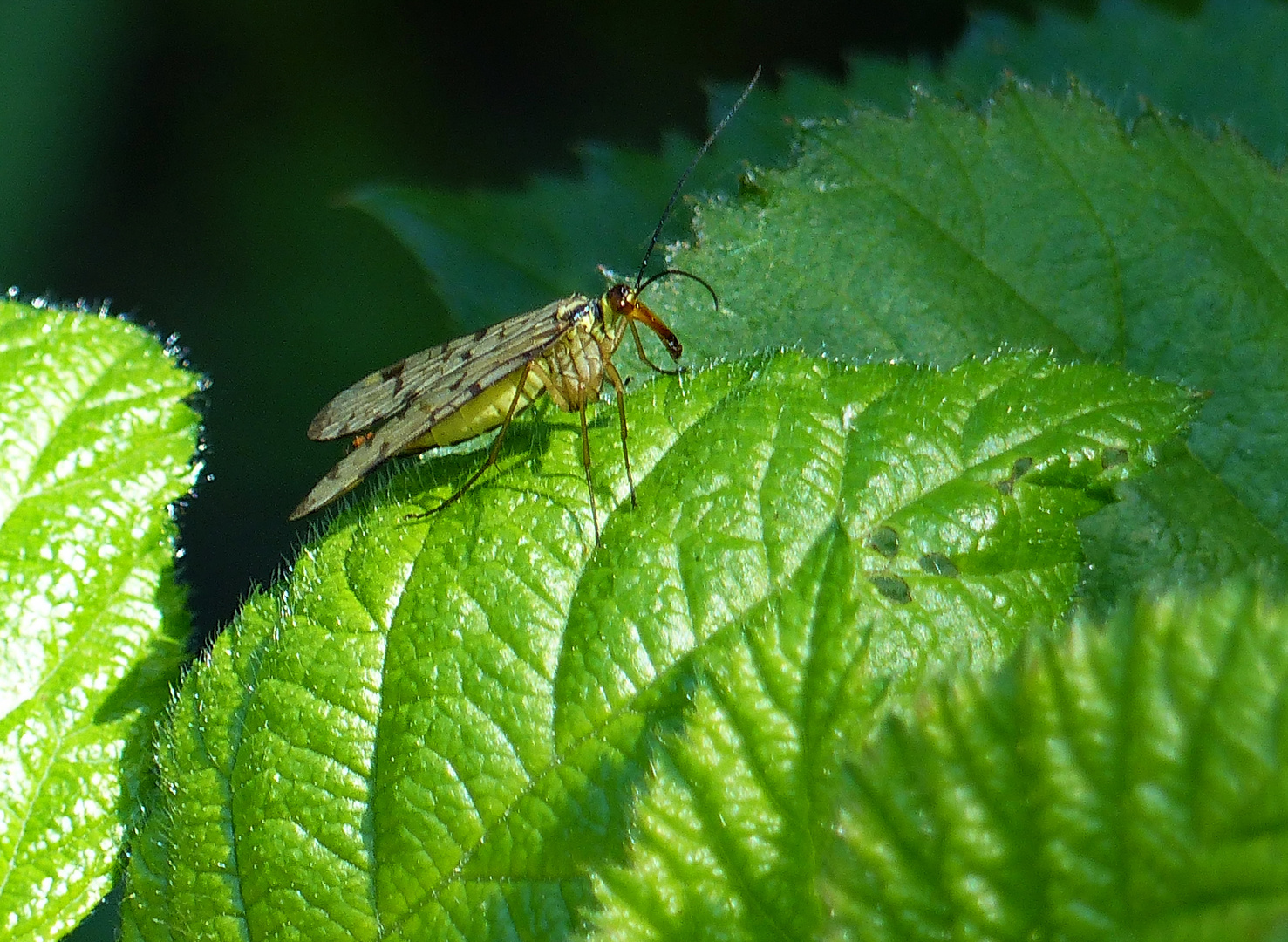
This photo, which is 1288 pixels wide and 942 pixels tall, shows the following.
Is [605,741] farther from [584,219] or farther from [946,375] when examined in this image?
[584,219]

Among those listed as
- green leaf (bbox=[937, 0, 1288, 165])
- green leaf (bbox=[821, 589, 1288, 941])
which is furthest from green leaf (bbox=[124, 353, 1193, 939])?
green leaf (bbox=[937, 0, 1288, 165])

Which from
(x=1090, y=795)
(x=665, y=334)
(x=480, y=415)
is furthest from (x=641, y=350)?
(x=1090, y=795)

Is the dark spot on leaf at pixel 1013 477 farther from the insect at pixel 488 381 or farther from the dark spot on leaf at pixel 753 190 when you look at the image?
the dark spot on leaf at pixel 753 190

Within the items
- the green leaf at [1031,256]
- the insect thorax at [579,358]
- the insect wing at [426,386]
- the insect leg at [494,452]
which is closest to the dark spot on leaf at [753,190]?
the green leaf at [1031,256]

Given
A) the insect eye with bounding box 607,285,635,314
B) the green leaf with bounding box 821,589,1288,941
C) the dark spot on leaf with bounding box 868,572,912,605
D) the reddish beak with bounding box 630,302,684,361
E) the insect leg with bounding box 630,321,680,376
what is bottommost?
the green leaf with bounding box 821,589,1288,941

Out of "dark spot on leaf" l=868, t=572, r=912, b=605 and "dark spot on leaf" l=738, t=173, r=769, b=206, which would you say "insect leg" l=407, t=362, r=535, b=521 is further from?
"dark spot on leaf" l=738, t=173, r=769, b=206

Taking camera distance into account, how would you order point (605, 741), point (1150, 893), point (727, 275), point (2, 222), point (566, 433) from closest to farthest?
1. point (1150, 893)
2. point (605, 741)
3. point (566, 433)
4. point (727, 275)
5. point (2, 222)

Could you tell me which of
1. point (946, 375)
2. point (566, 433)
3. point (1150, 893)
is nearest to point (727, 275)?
point (566, 433)
